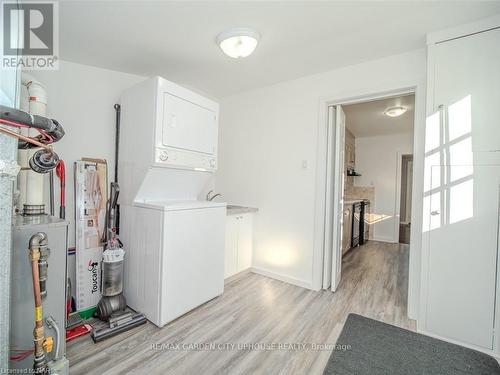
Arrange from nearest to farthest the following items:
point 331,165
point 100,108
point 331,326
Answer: point 331,326, point 100,108, point 331,165

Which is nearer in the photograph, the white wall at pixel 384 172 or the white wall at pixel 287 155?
the white wall at pixel 287 155

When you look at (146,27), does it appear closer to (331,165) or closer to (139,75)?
(139,75)

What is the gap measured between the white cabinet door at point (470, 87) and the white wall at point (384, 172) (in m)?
3.69

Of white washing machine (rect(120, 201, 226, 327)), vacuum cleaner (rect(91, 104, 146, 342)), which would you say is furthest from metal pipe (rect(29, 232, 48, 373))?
white washing machine (rect(120, 201, 226, 327))

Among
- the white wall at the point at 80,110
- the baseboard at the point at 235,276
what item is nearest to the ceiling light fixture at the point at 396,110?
the baseboard at the point at 235,276

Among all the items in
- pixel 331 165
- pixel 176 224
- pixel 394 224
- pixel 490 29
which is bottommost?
pixel 394 224

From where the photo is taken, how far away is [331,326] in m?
1.96

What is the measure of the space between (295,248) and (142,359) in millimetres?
1801

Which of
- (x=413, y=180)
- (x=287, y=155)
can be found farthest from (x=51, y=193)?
(x=413, y=180)

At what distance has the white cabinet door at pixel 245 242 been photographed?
2.92 metres

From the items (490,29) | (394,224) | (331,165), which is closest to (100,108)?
(331,165)

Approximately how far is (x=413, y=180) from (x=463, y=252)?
0.67m

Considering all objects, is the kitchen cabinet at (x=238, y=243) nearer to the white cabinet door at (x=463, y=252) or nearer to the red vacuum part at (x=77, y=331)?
the red vacuum part at (x=77, y=331)

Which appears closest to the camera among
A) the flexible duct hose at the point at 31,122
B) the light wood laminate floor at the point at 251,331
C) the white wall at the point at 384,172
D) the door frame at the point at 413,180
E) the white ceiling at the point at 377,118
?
the flexible duct hose at the point at 31,122
